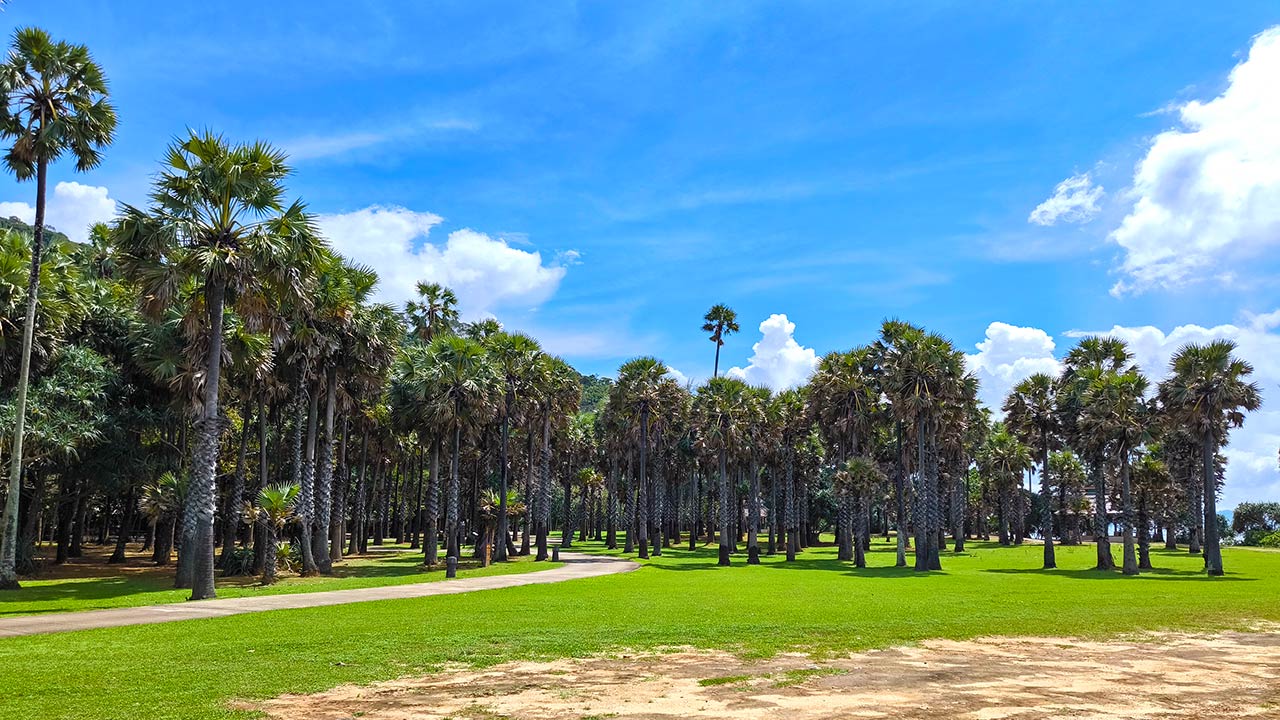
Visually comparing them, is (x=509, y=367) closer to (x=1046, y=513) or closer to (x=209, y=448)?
(x=209, y=448)

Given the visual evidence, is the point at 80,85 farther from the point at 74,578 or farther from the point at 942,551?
the point at 942,551

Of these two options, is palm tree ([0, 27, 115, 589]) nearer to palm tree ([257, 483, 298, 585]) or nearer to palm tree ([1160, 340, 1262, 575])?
palm tree ([257, 483, 298, 585])

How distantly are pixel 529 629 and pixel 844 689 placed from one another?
7.99 metres

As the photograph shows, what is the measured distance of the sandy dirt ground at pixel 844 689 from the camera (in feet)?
29.6

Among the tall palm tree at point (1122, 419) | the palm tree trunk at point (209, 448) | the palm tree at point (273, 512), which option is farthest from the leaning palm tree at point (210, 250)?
the tall palm tree at point (1122, 419)

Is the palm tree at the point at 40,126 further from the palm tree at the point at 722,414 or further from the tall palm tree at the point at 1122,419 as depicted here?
the tall palm tree at the point at 1122,419

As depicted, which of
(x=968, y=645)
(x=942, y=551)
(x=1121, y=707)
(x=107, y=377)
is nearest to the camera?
(x=1121, y=707)

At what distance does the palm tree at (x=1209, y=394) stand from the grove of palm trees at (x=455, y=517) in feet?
0.53

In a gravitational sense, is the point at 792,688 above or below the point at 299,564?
above

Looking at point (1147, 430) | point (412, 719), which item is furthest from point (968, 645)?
point (1147, 430)

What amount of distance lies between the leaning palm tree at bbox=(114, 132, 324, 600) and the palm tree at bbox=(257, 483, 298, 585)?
6.61 metres

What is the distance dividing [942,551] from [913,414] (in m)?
30.2

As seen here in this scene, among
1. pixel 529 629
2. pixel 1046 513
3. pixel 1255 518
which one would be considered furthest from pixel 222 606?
pixel 1255 518

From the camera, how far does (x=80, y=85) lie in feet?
86.0
